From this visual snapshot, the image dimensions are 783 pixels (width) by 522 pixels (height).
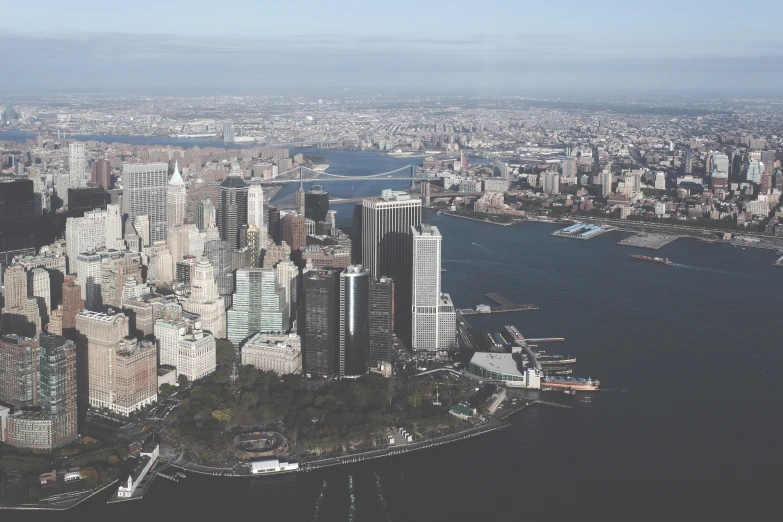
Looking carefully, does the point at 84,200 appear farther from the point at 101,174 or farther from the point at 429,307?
the point at 429,307

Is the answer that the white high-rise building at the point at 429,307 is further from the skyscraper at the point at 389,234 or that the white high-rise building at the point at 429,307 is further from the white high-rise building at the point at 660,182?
the white high-rise building at the point at 660,182

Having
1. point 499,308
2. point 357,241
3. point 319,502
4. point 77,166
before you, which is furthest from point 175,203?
point 319,502

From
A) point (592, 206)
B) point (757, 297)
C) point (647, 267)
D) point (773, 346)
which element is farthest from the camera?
point (592, 206)

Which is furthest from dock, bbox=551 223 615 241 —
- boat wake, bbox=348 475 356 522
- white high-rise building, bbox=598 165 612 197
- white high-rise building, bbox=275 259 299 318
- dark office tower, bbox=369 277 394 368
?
boat wake, bbox=348 475 356 522

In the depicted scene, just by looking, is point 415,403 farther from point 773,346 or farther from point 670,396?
point 773,346

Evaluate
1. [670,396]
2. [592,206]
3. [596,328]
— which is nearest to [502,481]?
[670,396]

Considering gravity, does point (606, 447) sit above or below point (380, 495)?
above
